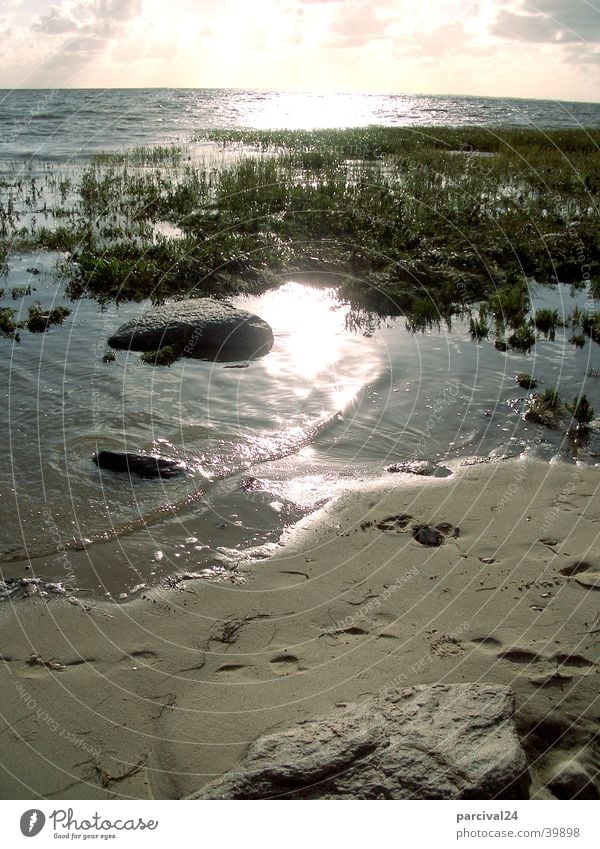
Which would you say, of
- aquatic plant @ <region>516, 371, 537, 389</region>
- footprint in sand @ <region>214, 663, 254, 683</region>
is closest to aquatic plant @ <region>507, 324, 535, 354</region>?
aquatic plant @ <region>516, 371, 537, 389</region>

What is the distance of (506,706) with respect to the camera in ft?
14.9

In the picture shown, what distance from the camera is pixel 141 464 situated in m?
8.64

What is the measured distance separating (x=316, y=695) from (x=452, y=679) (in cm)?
101

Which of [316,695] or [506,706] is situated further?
[316,695]

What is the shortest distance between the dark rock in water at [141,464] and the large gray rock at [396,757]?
181 inches

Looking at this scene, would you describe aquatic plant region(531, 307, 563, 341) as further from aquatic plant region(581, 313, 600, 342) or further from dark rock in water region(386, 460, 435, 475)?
dark rock in water region(386, 460, 435, 475)

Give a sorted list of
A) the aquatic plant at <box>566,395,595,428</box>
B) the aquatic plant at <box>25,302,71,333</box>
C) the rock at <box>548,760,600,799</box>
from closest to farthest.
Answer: the rock at <box>548,760,600,799</box>
the aquatic plant at <box>566,395,595,428</box>
the aquatic plant at <box>25,302,71,333</box>

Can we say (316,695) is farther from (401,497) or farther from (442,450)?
(442,450)

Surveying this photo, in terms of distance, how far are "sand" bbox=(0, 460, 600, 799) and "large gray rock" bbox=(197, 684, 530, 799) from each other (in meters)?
0.30

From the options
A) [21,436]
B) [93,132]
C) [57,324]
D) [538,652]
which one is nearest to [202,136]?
[93,132]

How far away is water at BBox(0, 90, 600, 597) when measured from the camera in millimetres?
7570

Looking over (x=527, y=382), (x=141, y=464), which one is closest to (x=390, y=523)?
(x=141, y=464)

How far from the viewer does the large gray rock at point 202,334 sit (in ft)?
41.6
